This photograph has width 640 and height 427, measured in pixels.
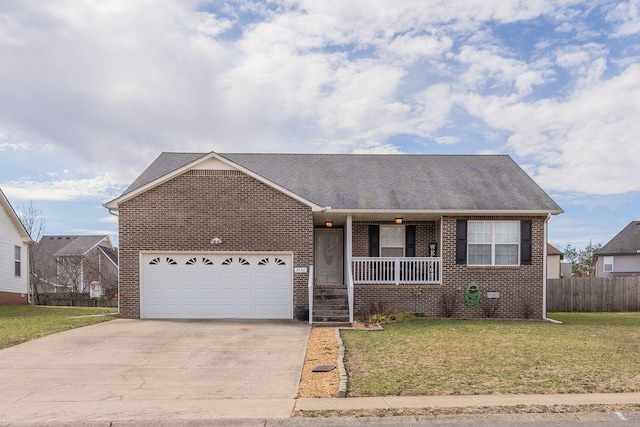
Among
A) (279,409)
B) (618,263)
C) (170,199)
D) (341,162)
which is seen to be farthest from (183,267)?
(618,263)

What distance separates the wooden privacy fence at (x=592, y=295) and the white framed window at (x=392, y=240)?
10.1 meters

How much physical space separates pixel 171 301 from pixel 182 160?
6.65 meters

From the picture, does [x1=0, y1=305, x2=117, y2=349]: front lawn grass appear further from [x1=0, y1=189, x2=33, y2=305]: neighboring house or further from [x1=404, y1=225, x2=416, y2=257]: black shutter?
[x1=404, y1=225, x2=416, y2=257]: black shutter

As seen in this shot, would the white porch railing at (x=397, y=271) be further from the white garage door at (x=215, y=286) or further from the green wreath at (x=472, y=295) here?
the white garage door at (x=215, y=286)

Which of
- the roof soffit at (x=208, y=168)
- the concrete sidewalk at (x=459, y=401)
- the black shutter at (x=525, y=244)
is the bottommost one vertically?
the concrete sidewalk at (x=459, y=401)

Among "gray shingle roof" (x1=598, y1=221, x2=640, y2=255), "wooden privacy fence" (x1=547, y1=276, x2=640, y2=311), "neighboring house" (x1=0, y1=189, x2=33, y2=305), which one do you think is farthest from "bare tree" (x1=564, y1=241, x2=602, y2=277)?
"neighboring house" (x1=0, y1=189, x2=33, y2=305)

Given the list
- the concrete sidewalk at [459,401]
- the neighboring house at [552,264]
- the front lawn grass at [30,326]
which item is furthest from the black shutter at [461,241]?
the neighboring house at [552,264]

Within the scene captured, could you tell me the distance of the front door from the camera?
1962 cm

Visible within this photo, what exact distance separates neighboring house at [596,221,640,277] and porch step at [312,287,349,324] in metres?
29.1

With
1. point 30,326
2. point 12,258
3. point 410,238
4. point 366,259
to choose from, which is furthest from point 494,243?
point 12,258

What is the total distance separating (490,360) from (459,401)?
2863 mm

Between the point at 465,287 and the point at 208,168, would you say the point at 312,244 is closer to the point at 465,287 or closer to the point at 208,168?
the point at 208,168

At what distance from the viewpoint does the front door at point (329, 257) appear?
19625 millimetres

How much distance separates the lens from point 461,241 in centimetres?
1773
